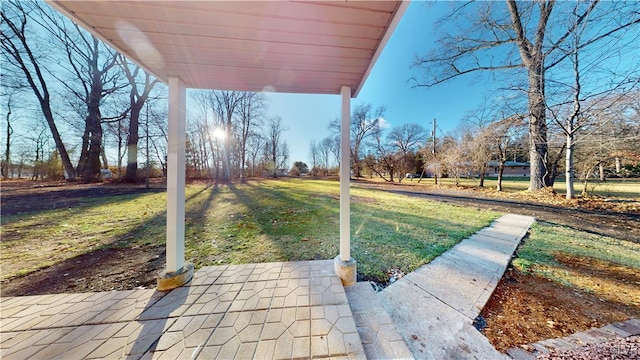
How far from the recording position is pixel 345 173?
6.77ft

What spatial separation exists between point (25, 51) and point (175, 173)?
489 inches

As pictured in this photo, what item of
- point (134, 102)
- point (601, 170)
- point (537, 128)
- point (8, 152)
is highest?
point (134, 102)

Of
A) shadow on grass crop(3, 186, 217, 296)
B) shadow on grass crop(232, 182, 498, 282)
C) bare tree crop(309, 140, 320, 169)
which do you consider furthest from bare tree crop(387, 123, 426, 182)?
shadow on grass crop(3, 186, 217, 296)

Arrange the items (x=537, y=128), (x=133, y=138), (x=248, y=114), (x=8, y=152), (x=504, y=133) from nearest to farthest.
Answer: (x=8, y=152) → (x=537, y=128) → (x=504, y=133) → (x=133, y=138) → (x=248, y=114)

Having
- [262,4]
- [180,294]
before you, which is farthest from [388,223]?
[262,4]

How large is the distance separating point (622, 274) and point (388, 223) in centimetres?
291

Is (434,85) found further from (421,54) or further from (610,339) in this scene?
(610,339)

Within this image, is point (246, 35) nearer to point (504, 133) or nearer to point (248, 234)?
point (248, 234)

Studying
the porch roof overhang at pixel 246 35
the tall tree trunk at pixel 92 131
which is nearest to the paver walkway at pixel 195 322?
the porch roof overhang at pixel 246 35

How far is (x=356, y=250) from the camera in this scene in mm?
2889

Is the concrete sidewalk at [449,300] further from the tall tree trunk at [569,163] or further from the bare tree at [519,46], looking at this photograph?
the tall tree trunk at [569,163]

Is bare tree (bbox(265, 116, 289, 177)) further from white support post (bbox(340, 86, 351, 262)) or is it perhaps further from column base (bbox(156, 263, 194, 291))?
column base (bbox(156, 263, 194, 291))

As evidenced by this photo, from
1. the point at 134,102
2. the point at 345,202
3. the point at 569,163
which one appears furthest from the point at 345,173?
the point at 134,102

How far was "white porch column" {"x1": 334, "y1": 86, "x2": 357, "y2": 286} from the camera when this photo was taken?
1.99m
